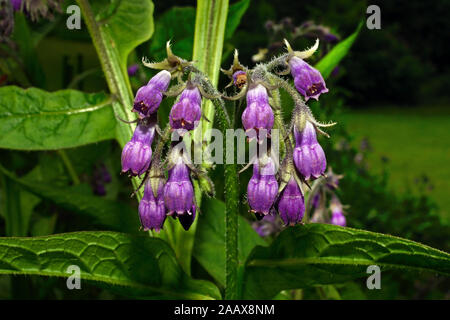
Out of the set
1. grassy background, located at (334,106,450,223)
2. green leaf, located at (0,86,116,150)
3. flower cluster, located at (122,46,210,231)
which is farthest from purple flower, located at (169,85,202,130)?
grassy background, located at (334,106,450,223)

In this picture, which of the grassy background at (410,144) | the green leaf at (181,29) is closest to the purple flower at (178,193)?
the green leaf at (181,29)

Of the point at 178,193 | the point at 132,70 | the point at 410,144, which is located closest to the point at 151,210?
the point at 178,193

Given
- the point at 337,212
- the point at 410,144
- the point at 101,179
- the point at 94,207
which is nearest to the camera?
the point at 94,207

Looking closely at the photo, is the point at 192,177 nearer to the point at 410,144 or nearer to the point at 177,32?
the point at 177,32

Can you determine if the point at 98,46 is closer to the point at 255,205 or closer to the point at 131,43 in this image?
the point at 131,43

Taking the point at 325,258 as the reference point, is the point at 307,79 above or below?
above

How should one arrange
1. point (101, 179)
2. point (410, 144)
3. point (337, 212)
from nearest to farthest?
point (337, 212), point (101, 179), point (410, 144)

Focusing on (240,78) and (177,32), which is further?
(177,32)
